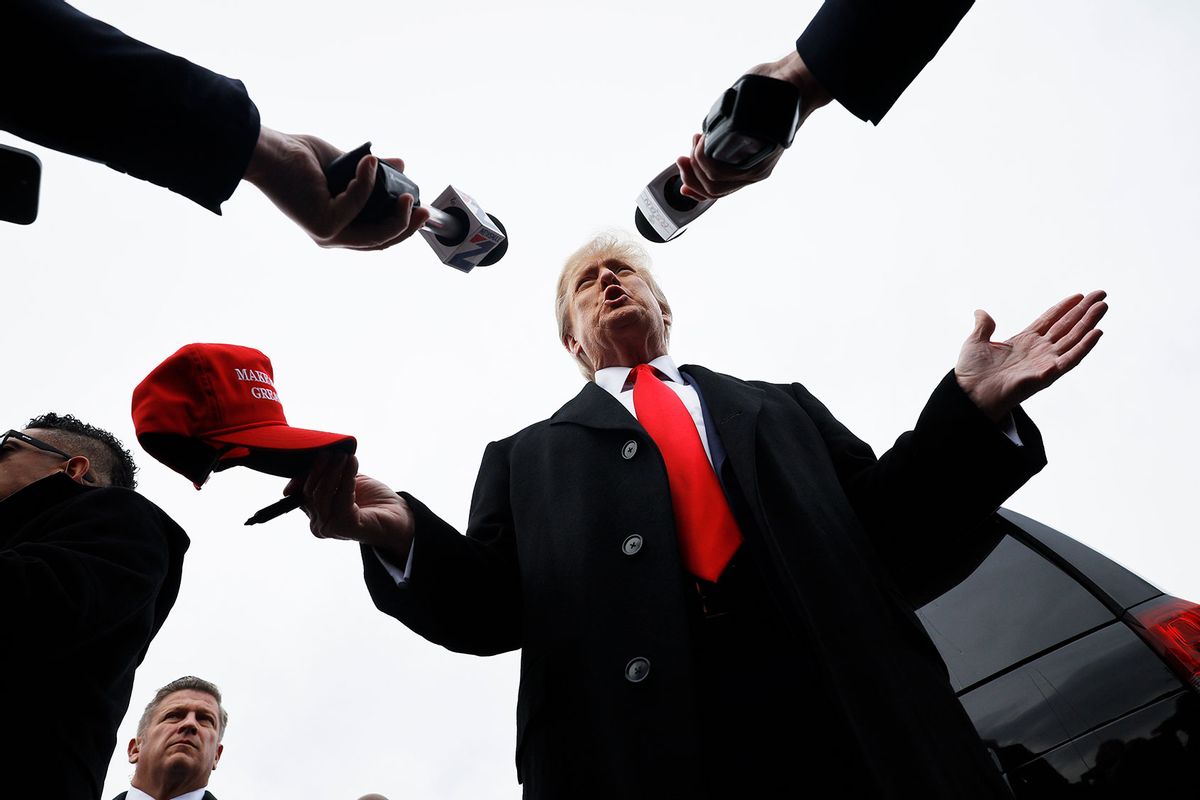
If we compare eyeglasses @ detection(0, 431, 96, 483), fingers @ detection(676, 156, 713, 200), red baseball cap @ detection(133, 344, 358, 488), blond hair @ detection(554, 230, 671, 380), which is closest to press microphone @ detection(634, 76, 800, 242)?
fingers @ detection(676, 156, 713, 200)

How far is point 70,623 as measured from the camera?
1.97 metres

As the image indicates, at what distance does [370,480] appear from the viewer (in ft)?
7.78

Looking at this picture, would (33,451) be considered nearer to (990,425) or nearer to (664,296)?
(664,296)

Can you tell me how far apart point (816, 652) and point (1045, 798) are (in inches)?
27.5

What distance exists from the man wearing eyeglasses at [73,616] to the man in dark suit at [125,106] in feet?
2.98

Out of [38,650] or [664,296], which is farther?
[664,296]

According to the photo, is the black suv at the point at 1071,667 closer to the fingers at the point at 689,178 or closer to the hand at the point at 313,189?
the fingers at the point at 689,178

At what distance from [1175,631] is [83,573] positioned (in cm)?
245

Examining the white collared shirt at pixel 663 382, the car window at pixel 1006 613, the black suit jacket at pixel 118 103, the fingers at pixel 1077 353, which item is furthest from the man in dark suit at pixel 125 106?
the car window at pixel 1006 613

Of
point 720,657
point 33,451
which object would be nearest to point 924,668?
point 720,657

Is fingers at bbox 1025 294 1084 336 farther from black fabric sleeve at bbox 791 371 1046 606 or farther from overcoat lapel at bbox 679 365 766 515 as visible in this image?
overcoat lapel at bbox 679 365 766 515

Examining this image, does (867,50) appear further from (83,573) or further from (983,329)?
(83,573)

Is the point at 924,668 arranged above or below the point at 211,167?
below

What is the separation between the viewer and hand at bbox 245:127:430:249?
1764 mm
